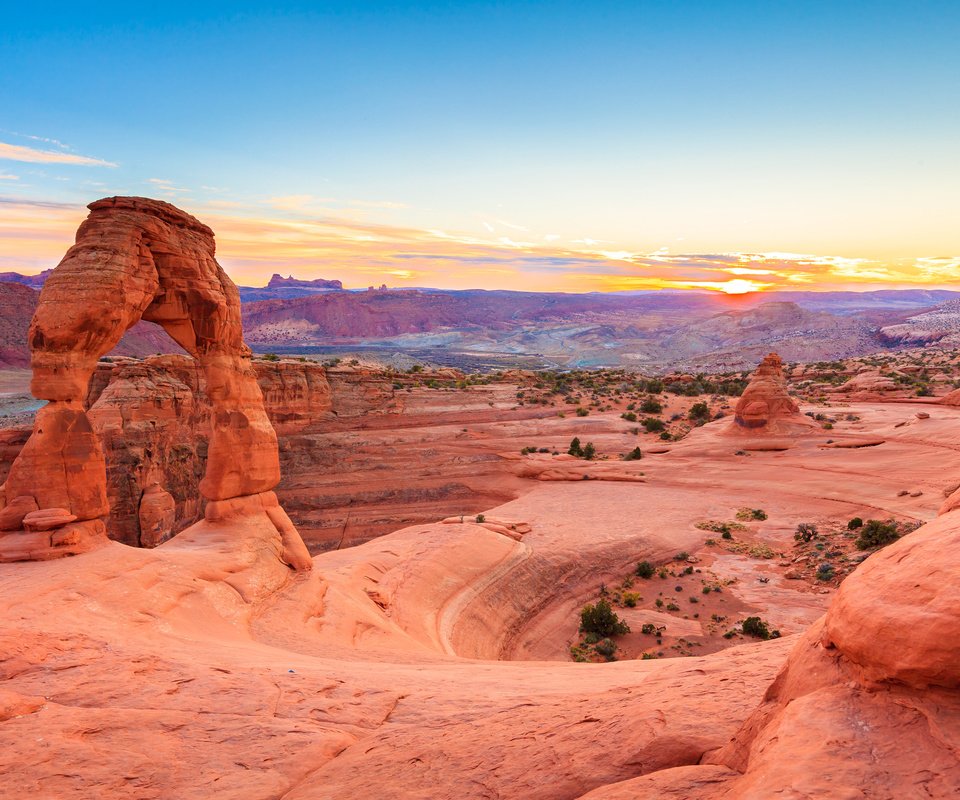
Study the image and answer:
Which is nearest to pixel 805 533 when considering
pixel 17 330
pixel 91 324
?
pixel 91 324

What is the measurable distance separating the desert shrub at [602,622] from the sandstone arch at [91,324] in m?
7.81

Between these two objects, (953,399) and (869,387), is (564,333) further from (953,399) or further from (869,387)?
(953,399)

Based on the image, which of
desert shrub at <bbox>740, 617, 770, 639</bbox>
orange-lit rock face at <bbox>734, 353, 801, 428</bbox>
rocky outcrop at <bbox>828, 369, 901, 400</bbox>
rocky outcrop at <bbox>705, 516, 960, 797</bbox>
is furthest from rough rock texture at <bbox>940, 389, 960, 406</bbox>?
rocky outcrop at <bbox>705, 516, 960, 797</bbox>

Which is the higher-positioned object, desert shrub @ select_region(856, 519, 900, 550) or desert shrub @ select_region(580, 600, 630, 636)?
desert shrub @ select_region(856, 519, 900, 550)

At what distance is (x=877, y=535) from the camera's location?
18250 mm

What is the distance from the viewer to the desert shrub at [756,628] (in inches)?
583

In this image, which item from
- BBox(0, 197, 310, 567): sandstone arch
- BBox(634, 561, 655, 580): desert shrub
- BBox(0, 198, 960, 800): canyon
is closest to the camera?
BBox(0, 198, 960, 800): canyon

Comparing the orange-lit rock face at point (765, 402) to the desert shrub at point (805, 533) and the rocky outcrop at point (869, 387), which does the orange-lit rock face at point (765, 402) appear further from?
the rocky outcrop at point (869, 387)

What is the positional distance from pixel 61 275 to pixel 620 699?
1229cm

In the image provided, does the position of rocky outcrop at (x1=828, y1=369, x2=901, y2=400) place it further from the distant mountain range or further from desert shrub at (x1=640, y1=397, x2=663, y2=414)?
the distant mountain range

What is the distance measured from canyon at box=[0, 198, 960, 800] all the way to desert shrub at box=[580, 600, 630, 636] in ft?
0.94

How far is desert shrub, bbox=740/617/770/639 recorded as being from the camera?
1482cm

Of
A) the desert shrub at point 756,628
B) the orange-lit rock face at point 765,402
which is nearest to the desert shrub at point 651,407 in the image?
the orange-lit rock face at point 765,402

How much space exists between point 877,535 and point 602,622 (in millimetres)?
9249
